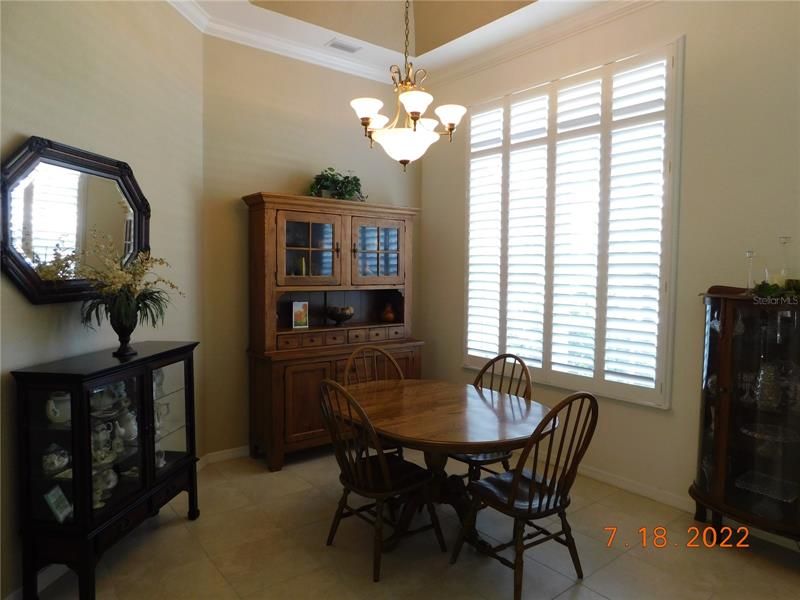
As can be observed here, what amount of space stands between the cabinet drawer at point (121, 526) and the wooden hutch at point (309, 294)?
122 centimetres

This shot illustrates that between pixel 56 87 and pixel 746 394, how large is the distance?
379 centimetres

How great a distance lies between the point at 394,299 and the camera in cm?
461

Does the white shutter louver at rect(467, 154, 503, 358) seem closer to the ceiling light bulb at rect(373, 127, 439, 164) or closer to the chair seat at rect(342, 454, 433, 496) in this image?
the ceiling light bulb at rect(373, 127, 439, 164)

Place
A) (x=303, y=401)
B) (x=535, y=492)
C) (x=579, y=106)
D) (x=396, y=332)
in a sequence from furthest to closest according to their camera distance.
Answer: (x=396, y=332) → (x=303, y=401) → (x=579, y=106) → (x=535, y=492)

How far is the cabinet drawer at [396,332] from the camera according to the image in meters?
4.42

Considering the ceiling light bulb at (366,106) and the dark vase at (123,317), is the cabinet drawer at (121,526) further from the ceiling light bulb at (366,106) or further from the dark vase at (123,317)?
the ceiling light bulb at (366,106)

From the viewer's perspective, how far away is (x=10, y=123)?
2.13 meters

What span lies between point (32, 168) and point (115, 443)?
1.31 meters

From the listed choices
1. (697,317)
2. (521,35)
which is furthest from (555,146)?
(697,317)

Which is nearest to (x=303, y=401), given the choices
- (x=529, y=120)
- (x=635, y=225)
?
(x=635, y=225)

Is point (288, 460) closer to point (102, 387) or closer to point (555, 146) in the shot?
point (102, 387)

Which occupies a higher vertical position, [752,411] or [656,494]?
[752,411]

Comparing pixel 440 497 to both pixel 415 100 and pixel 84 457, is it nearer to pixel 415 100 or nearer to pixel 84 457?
pixel 84 457

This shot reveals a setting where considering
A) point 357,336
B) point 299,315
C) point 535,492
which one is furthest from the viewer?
point 357,336
